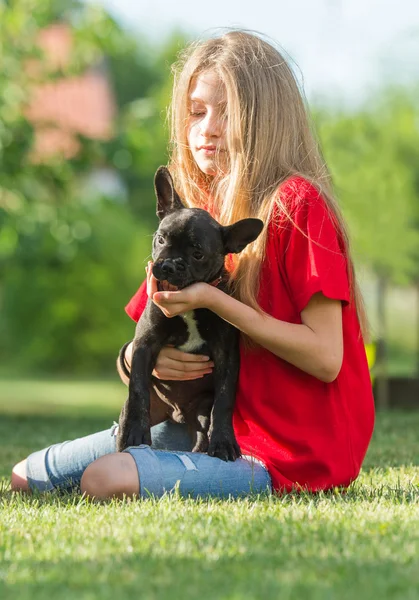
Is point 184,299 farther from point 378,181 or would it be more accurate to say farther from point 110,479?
point 378,181

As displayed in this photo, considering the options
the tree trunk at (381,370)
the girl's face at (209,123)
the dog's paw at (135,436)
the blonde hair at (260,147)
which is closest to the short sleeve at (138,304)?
the blonde hair at (260,147)

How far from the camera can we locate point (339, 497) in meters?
Answer: 4.24

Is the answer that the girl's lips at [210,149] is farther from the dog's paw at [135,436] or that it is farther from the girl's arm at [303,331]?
the dog's paw at [135,436]

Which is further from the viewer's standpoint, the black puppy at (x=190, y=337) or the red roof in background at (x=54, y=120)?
the red roof in background at (x=54, y=120)

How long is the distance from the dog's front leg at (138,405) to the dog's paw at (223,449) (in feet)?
1.03

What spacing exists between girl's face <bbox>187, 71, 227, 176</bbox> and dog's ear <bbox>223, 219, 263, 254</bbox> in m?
0.61

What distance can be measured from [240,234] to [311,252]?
327 millimetres

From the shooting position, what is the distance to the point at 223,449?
14.4 feet

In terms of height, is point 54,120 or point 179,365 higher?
point 54,120

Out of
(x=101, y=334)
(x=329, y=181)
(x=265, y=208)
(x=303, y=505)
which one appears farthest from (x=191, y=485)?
(x=101, y=334)

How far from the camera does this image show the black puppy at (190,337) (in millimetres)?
4281

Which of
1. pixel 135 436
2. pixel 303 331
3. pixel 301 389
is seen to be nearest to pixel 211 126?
pixel 303 331

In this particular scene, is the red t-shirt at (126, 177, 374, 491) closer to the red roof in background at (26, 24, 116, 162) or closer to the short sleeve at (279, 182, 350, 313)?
the short sleeve at (279, 182, 350, 313)

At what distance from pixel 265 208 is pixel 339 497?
4.45ft
